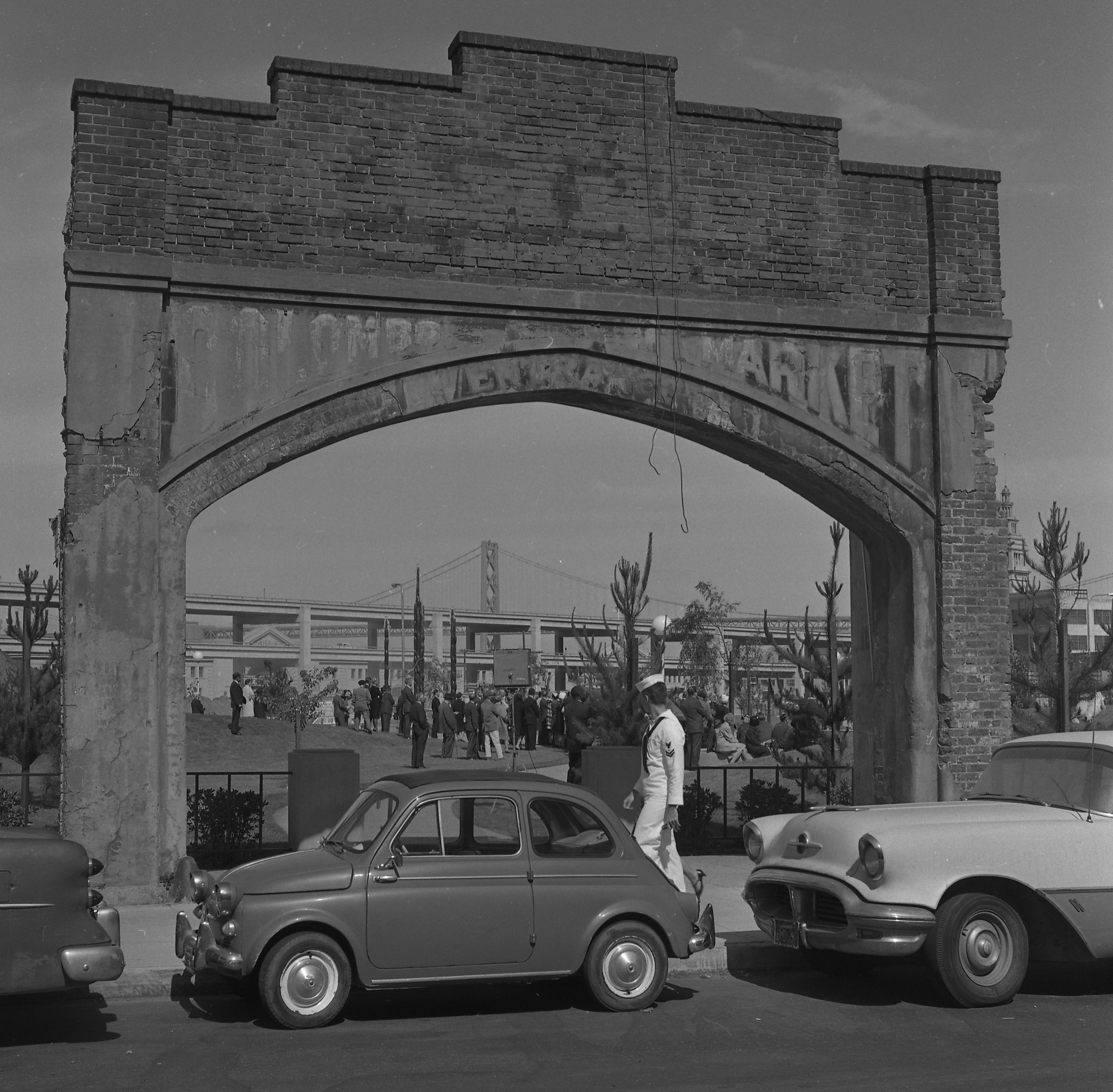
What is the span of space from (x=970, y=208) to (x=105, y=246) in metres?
8.27

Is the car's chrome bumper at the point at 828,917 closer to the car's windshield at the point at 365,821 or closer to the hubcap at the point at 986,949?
the hubcap at the point at 986,949

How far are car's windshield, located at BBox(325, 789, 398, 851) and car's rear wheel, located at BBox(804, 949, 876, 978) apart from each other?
2969 millimetres

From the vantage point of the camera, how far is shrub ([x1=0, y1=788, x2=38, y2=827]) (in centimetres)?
1678

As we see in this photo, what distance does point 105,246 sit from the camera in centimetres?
1129

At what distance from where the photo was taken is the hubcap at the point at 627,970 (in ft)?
25.6

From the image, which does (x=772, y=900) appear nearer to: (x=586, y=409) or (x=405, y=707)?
(x=586, y=409)

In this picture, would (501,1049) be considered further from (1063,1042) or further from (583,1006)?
(1063,1042)

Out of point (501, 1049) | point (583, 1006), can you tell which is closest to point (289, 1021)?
point (501, 1049)

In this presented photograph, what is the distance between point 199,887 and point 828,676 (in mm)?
13259

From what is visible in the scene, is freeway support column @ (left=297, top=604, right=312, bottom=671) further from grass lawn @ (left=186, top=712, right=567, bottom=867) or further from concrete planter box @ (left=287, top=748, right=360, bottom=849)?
concrete planter box @ (left=287, top=748, right=360, bottom=849)

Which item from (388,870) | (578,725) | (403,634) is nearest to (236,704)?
(578,725)

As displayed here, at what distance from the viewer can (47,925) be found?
22.2 ft

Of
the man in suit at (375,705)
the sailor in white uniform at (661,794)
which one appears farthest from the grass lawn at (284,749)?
the sailor in white uniform at (661,794)

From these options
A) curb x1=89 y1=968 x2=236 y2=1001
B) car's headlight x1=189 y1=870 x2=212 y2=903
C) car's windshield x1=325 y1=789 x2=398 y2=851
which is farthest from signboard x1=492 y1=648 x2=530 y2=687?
car's headlight x1=189 y1=870 x2=212 y2=903
